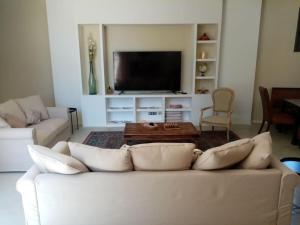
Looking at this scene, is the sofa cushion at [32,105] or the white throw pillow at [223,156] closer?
the white throw pillow at [223,156]

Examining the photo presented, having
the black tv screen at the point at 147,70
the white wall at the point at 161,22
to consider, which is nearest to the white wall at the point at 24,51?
the white wall at the point at 161,22

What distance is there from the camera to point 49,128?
3.78 meters

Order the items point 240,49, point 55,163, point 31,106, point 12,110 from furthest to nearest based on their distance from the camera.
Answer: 1. point 240,49
2. point 31,106
3. point 12,110
4. point 55,163

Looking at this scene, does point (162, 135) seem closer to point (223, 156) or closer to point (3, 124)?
point (223, 156)

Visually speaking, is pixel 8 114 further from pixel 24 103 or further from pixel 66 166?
pixel 66 166

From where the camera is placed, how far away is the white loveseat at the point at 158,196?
171cm

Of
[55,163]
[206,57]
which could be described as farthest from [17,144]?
[206,57]

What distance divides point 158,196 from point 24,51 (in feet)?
13.6

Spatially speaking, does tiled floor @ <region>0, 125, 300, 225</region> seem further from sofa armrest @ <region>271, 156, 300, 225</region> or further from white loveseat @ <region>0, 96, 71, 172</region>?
sofa armrest @ <region>271, 156, 300, 225</region>

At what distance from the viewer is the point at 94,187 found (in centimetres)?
170

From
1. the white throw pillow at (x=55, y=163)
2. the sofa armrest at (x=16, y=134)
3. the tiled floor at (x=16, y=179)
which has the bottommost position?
the tiled floor at (x=16, y=179)

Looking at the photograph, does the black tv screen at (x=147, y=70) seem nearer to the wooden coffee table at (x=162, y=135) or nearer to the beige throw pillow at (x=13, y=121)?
the wooden coffee table at (x=162, y=135)

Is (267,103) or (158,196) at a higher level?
(267,103)

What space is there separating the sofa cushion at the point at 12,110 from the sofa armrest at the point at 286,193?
10.9ft
